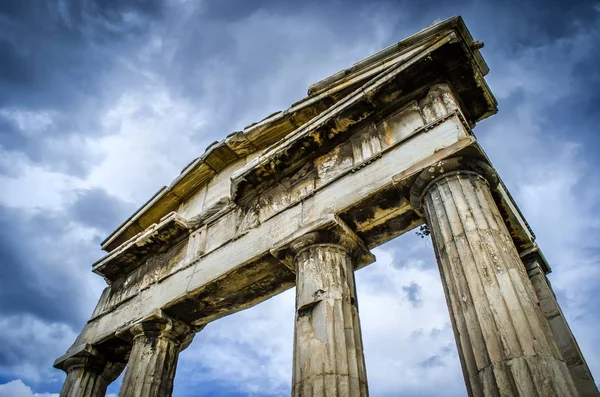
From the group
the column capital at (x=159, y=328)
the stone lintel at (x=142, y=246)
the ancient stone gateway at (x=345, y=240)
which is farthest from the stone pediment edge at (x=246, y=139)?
the column capital at (x=159, y=328)

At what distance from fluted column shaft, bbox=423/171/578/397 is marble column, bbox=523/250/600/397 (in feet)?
8.78

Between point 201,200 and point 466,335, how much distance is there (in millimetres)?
8223

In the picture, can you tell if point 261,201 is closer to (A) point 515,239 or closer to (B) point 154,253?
(B) point 154,253

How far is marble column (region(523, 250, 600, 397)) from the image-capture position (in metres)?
6.33

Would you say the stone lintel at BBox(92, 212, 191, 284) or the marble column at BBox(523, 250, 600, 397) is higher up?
the stone lintel at BBox(92, 212, 191, 284)

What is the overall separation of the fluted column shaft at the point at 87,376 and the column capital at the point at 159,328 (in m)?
1.46

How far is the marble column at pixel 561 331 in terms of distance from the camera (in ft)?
20.8

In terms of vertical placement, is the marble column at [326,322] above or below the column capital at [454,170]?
below

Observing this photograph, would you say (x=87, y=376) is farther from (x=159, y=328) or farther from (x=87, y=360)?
(x=159, y=328)

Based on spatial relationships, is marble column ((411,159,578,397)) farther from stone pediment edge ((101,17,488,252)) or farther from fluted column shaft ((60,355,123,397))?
fluted column shaft ((60,355,123,397))

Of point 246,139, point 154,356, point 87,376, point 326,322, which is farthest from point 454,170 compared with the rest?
point 87,376

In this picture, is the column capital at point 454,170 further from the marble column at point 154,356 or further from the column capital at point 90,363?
the column capital at point 90,363

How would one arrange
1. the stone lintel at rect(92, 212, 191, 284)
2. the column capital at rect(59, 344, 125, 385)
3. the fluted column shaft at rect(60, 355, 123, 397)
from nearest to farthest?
the fluted column shaft at rect(60, 355, 123, 397) < the column capital at rect(59, 344, 125, 385) < the stone lintel at rect(92, 212, 191, 284)

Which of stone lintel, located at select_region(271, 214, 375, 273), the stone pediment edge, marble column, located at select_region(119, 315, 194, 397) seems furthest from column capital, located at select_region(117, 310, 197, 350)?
stone lintel, located at select_region(271, 214, 375, 273)
